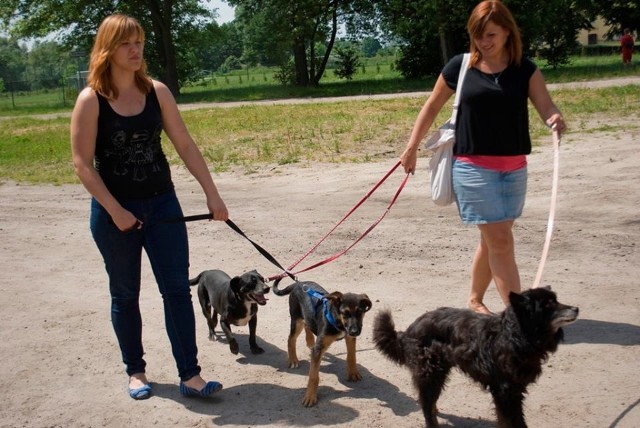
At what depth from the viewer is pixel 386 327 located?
4.61 m

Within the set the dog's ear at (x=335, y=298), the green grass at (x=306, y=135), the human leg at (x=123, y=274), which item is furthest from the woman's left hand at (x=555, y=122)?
the green grass at (x=306, y=135)

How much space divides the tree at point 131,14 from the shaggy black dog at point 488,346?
3771 cm

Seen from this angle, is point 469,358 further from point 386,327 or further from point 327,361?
point 327,361

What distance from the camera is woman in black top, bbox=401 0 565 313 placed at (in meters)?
5.09

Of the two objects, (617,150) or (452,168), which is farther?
(617,150)

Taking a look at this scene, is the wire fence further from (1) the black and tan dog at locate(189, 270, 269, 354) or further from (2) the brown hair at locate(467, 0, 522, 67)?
(2) the brown hair at locate(467, 0, 522, 67)

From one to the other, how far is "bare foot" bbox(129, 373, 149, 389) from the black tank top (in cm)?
135

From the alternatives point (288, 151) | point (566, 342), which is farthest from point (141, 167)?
point (288, 151)

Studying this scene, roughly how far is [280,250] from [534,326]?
16.9ft

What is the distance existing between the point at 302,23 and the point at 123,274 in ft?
114

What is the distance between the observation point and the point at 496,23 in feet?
16.4

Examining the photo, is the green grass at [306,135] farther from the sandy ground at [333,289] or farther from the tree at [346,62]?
the tree at [346,62]

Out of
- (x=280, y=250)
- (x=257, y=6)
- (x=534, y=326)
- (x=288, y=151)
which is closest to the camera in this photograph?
(x=534, y=326)

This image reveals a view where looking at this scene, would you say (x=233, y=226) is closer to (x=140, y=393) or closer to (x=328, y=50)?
(x=140, y=393)
